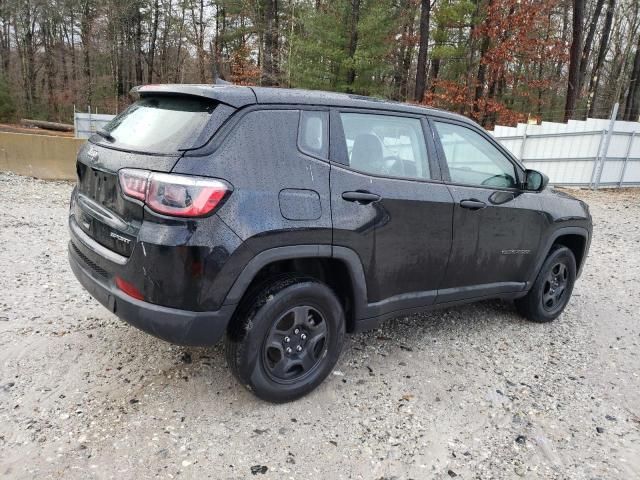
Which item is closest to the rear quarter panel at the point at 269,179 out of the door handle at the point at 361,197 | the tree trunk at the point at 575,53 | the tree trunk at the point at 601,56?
the door handle at the point at 361,197

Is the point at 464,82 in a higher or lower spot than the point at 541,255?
higher

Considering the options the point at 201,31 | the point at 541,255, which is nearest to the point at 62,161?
the point at 541,255

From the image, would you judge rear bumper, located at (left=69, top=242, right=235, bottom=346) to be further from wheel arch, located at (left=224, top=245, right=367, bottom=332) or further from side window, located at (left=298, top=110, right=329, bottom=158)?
side window, located at (left=298, top=110, right=329, bottom=158)

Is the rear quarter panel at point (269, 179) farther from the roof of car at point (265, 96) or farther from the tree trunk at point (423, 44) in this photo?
the tree trunk at point (423, 44)

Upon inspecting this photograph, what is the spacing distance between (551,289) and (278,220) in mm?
3086

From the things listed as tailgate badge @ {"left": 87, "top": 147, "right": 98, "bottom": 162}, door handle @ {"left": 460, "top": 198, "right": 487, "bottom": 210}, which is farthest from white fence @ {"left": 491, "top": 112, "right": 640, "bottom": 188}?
tailgate badge @ {"left": 87, "top": 147, "right": 98, "bottom": 162}

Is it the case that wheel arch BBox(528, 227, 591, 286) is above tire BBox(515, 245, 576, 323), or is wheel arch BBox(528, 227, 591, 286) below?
above

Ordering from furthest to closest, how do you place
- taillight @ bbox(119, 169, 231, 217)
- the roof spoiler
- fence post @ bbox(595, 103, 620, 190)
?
fence post @ bbox(595, 103, 620, 190) → the roof spoiler → taillight @ bbox(119, 169, 231, 217)

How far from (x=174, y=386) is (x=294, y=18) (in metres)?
26.2

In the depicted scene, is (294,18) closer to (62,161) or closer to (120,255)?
(62,161)

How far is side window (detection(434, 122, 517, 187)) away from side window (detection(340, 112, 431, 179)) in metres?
0.25

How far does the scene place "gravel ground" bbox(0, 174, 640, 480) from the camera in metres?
2.40

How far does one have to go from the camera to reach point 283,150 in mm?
2609

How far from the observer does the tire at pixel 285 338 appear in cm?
260
